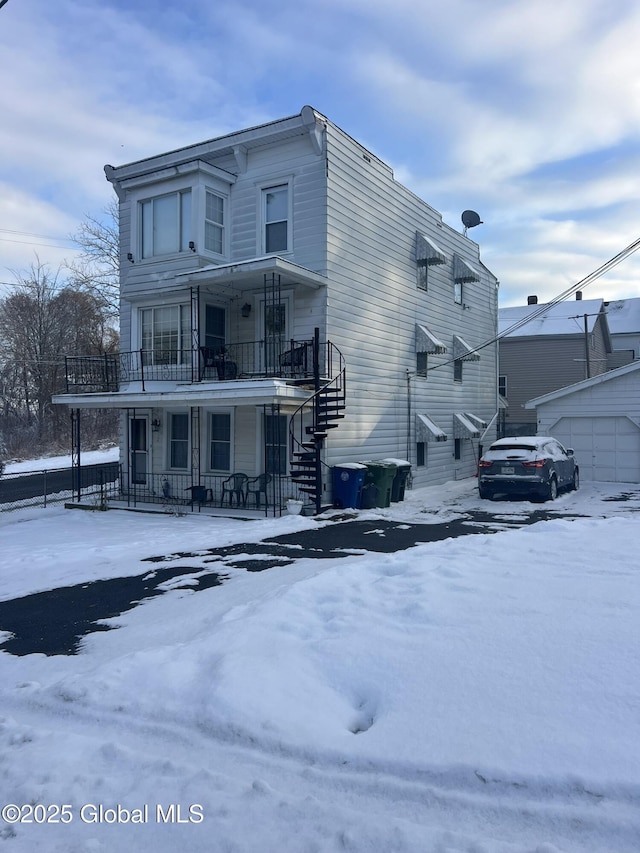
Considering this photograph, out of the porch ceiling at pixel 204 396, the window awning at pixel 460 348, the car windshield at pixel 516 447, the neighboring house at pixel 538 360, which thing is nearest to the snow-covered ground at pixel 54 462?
the porch ceiling at pixel 204 396

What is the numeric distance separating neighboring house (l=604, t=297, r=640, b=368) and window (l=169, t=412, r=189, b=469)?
37909mm

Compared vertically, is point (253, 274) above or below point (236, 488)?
above

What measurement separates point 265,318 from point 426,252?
6356 millimetres

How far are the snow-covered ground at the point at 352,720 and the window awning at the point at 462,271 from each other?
54.9 feet

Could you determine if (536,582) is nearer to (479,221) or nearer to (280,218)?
(280,218)

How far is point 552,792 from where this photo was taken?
3.13 metres

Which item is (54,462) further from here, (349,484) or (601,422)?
(601,422)

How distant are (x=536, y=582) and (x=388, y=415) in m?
11.9

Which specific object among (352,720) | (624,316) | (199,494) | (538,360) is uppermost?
(624,316)

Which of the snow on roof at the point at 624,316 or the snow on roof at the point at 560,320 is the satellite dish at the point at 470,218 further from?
the snow on roof at the point at 624,316

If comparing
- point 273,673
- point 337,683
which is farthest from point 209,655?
point 337,683

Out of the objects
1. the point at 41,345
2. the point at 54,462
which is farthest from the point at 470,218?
the point at 41,345

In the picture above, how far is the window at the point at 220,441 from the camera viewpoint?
16.5 metres

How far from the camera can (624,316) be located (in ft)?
161
